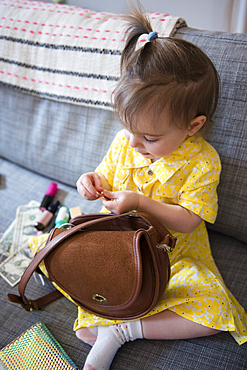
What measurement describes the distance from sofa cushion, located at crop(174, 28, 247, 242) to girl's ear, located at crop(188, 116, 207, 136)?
16cm

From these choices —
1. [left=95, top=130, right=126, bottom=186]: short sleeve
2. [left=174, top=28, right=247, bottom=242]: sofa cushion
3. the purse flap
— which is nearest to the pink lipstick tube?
[left=95, top=130, right=126, bottom=186]: short sleeve

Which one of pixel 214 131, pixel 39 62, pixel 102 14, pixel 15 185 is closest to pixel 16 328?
pixel 15 185

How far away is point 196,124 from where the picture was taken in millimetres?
835

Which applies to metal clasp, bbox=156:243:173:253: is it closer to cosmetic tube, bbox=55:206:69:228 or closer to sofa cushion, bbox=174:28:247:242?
sofa cushion, bbox=174:28:247:242

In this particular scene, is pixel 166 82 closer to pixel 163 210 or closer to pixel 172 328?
pixel 163 210

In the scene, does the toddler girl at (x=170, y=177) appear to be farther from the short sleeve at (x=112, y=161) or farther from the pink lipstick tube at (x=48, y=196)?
the pink lipstick tube at (x=48, y=196)

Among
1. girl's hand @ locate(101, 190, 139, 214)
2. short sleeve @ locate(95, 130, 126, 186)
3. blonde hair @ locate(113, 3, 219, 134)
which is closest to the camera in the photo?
blonde hair @ locate(113, 3, 219, 134)

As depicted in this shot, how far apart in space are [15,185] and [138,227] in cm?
77

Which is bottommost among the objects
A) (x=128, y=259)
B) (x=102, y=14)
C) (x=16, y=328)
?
Answer: (x=16, y=328)

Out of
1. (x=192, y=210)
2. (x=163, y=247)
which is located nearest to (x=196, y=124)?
(x=192, y=210)

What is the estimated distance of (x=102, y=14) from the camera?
120cm

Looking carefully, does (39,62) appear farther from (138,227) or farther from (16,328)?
(16,328)

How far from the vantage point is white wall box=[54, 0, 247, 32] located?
1.33m

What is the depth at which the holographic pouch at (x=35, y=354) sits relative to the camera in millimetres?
Answer: 807
